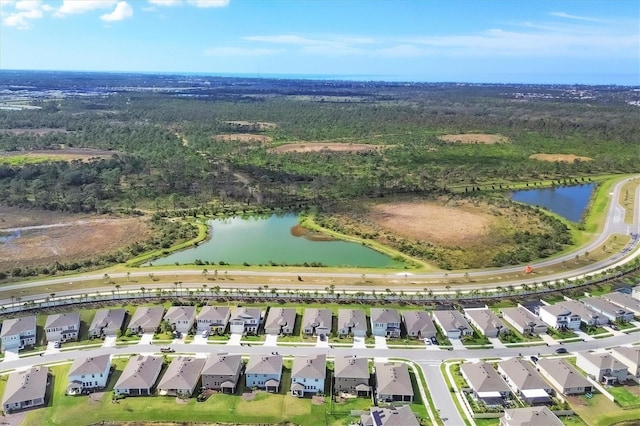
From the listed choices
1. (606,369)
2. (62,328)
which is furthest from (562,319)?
(62,328)

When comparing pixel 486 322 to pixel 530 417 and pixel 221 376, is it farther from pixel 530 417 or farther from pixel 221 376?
pixel 221 376

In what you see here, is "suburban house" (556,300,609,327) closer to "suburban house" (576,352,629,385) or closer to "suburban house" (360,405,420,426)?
"suburban house" (576,352,629,385)

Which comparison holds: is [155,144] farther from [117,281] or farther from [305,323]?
[305,323]

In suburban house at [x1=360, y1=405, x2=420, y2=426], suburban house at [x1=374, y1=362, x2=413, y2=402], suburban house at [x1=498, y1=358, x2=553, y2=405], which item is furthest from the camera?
suburban house at [x1=374, y1=362, x2=413, y2=402]

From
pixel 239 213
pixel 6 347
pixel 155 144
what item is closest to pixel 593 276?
pixel 239 213

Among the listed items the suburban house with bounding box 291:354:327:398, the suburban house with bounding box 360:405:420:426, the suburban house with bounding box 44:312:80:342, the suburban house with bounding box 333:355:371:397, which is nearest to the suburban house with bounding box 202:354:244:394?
the suburban house with bounding box 291:354:327:398
